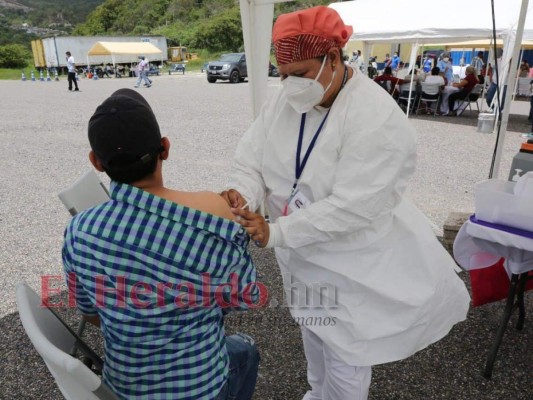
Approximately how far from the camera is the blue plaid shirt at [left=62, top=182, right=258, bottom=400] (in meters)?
1.02

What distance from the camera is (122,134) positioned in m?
1.00

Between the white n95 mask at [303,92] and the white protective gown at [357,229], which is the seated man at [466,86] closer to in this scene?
the white protective gown at [357,229]

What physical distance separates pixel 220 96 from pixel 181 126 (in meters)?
6.27

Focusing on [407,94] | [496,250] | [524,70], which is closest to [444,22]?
[407,94]

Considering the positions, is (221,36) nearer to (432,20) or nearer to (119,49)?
(119,49)

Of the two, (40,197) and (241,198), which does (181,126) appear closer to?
(40,197)

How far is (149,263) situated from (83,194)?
169 centimetres

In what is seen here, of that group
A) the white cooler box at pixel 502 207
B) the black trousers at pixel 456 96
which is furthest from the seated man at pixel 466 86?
the white cooler box at pixel 502 207

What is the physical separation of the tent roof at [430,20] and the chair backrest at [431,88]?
1.81m

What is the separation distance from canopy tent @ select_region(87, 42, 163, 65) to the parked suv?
Answer: 1400 cm

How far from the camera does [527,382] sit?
224cm

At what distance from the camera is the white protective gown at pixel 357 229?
138cm

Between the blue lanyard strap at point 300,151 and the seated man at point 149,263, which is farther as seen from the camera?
the blue lanyard strap at point 300,151

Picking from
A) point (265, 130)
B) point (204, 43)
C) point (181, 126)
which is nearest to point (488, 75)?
point (181, 126)
